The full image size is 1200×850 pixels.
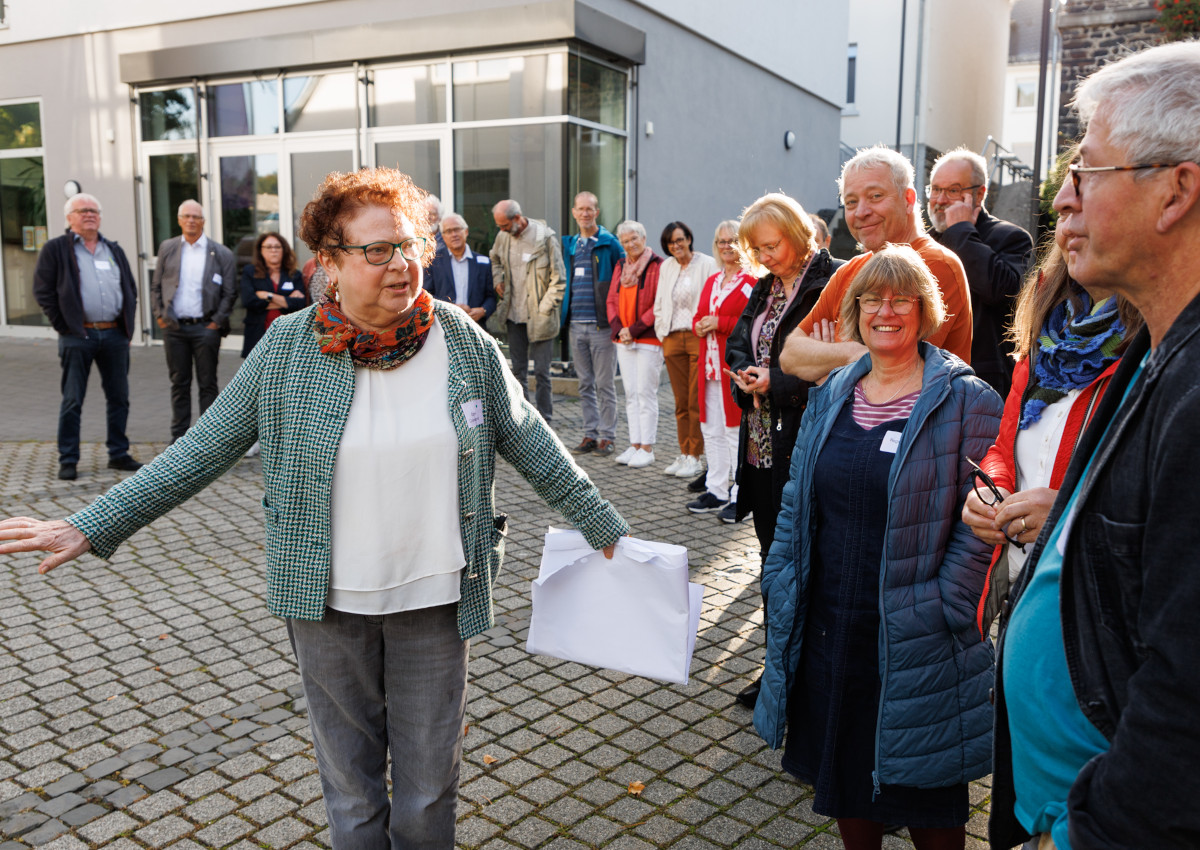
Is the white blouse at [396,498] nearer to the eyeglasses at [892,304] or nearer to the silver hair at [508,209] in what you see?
the eyeglasses at [892,304]

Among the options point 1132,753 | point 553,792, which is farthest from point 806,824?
point 1132,753

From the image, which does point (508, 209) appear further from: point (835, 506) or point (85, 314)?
point (835, 506)

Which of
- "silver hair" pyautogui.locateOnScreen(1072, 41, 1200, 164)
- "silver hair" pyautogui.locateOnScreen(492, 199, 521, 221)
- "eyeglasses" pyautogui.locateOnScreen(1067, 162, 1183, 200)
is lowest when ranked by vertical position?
"eyeglasses" pyautogui.locateOnScreen(1067, 162, 1183, 200)

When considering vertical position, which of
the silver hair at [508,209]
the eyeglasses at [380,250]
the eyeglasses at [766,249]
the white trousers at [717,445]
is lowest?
the white trousers at [717,445]

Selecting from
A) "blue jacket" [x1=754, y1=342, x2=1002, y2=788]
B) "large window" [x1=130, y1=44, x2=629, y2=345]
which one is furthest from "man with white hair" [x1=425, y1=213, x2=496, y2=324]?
"blue jacket" [x1=754, y1=342, x2=1002, y2=788]

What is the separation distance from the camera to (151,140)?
15812 millimetres

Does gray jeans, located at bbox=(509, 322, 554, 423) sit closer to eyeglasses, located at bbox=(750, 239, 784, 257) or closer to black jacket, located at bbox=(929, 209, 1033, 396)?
black jacket, located at bbox=(929, 209, 1033, 396)

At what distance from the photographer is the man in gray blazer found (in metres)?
9.05

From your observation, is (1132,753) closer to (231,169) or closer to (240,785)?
(240,785)

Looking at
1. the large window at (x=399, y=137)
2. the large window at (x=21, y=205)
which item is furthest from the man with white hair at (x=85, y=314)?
the large window at (x=21, y=205)

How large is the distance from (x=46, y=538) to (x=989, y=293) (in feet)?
12.6

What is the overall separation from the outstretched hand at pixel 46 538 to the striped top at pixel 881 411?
2.13 metres

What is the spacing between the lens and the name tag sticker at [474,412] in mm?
2586

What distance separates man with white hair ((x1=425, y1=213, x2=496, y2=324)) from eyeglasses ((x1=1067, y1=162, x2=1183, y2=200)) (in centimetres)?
816
